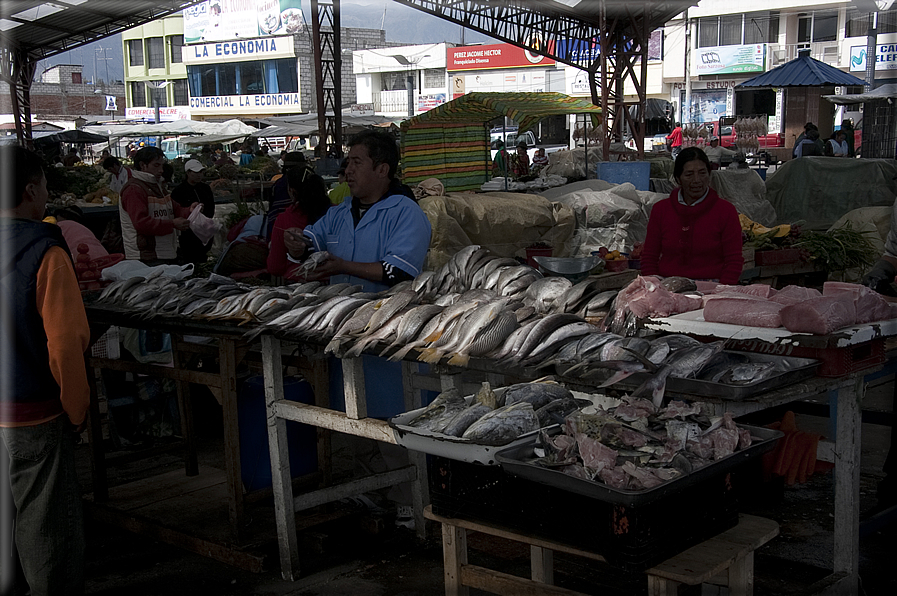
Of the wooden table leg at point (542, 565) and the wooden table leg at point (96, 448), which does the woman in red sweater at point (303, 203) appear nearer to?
the wooden table leg at point (96, 448)

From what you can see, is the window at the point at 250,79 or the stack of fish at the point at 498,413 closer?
the stack of fish at the point at 498,413

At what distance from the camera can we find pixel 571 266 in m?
4.39

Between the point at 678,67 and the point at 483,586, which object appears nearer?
the point at 483,586

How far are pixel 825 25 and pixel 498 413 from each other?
121ft

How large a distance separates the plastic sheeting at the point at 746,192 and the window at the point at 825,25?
24.9 m

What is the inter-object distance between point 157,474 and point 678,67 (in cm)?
3638

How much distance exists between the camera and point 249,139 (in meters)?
27.8

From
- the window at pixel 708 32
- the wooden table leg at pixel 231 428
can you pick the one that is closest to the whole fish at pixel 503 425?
the wooden table leg at pixel 231 428

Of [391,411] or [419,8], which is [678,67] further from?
[391,411]

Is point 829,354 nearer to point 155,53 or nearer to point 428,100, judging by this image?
point 428,100

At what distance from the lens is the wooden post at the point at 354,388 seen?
352 centimetres

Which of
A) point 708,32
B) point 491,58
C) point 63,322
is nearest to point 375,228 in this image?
point 63,322

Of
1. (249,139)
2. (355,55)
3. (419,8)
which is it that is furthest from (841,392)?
(355,55)

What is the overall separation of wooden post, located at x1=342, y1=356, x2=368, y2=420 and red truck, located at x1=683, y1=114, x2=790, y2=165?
18.1 meters
